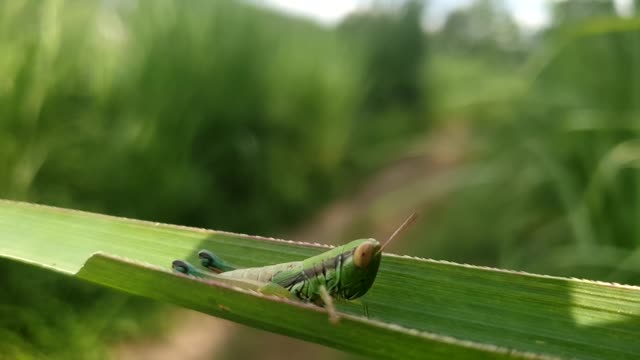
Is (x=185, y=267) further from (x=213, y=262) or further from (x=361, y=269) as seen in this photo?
(x=361, y=269)

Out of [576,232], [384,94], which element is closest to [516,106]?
[576,232]

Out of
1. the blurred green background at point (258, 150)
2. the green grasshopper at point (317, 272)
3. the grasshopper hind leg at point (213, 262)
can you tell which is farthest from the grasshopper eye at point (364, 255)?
the blurred green background at point (258, 150)

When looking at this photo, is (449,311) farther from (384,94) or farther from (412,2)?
(412,2)

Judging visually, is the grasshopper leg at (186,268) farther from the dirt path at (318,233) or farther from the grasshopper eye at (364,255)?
the dirt path at (318,233)

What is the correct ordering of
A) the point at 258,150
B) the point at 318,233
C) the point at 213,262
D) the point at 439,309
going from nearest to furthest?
the point at 439,309 → the point at 213,262 → the point at 258,150 → the point at 318,233

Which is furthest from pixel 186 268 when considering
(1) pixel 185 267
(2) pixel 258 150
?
(2) pixel 258 150

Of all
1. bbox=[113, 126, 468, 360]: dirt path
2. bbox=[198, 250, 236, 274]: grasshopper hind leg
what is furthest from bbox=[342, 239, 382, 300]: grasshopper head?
bbox=[113, 126, 468, 360]: dirt path

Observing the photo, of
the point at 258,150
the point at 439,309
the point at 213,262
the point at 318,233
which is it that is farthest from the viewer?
the point at 318,233
